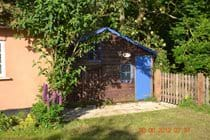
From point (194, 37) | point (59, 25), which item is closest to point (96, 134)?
point (59, 25)

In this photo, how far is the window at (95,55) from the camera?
19.7 m

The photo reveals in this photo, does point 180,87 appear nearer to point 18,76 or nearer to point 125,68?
A: point 125,68

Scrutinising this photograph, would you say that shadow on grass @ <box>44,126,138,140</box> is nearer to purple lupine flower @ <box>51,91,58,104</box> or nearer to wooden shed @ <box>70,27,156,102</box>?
purple lupine flower @ <box>51,91,58,104</box>

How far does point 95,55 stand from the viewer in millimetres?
19922

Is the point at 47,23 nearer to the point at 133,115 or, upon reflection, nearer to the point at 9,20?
the point at 9,20

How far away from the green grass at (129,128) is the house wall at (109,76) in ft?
11.9

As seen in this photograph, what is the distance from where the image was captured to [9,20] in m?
16.0

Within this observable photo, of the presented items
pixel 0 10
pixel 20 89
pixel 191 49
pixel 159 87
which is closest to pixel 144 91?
pixel 159 87

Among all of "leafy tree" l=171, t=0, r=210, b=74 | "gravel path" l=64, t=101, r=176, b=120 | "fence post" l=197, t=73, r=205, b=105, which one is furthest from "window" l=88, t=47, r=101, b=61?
"fence post" l=197, t=73, r=205, b=105

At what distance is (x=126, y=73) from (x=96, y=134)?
844cm

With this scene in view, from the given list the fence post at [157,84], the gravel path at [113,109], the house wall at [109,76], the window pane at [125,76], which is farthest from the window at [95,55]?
the fence post at [157,84]

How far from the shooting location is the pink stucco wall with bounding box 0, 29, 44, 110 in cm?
1623

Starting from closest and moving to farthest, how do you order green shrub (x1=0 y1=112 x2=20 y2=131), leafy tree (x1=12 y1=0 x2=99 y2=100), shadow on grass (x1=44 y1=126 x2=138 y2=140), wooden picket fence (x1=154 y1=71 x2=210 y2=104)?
shadow on grass (x1=44 y1=126 x2=138 y2=140) → green shrub (x1=0 y1=112 x2=20 y2=131) → leafy tree (x1=12 y1=0 x2=99 y2=100) → wooden picket fence (x1=154 y1=71 x2=210 y2=104)

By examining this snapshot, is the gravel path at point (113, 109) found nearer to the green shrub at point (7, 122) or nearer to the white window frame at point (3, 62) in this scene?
the green shrub at point (7, 122)
